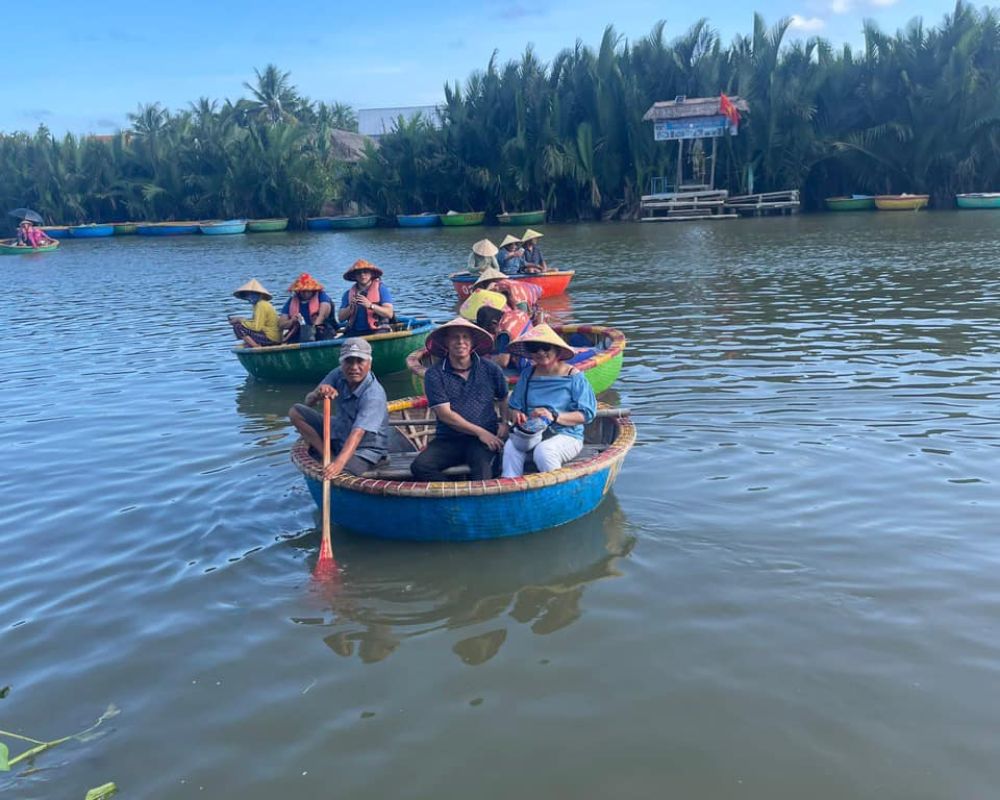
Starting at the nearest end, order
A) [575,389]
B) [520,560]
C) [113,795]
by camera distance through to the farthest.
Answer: [113,795], [520,560], [575,389]

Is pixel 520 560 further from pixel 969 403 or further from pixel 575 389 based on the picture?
pixel 969 403

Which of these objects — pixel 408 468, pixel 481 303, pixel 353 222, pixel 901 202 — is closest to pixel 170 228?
pixel 353 222

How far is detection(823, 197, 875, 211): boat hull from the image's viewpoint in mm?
32344

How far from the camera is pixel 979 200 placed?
98.7 ft

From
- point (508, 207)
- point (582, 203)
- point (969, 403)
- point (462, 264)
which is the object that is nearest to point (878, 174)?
point (582, 203)

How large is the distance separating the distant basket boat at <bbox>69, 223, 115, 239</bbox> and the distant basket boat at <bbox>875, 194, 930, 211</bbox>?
109ft

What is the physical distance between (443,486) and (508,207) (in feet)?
113

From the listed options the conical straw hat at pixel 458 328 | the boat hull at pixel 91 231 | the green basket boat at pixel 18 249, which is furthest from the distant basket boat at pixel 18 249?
the conical straw hat at pixel 458 328

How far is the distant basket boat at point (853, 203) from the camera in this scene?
3234 centimetres

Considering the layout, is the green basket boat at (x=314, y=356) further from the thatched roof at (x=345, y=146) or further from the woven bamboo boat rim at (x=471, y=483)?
the thatched roof at (x=345, y=146)

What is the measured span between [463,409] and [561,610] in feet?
5.53

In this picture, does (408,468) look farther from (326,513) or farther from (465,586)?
(465,586)

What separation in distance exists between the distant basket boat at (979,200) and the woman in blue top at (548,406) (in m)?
29.2

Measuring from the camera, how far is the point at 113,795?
338 centimetres
